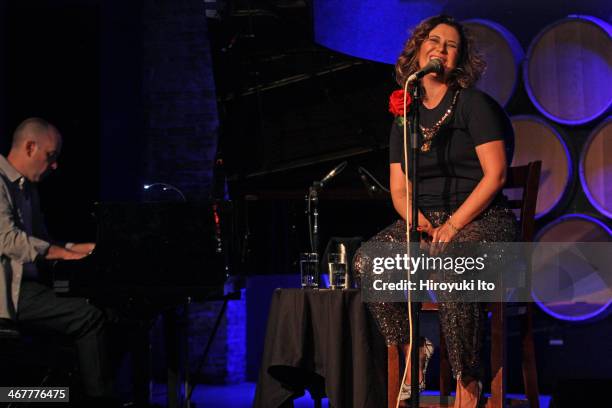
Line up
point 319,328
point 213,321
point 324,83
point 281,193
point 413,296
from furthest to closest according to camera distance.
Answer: point 213,321
point 324,83
point 281,193
point 319,328
point 413,296

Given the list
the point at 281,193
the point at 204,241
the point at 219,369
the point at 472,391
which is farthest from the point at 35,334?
the point at 472,391

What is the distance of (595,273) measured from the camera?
472 centimetres

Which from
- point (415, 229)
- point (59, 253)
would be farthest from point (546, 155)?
point (59, 253)

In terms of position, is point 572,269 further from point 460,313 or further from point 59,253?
point 59,253

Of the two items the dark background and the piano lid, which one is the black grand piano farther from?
the dark background

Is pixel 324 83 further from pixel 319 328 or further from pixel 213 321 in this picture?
pixel 319 328

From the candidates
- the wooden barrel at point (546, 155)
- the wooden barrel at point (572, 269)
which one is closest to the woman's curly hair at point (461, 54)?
the wooden barrel at point (546, 155)

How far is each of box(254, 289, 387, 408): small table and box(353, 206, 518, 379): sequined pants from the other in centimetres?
10

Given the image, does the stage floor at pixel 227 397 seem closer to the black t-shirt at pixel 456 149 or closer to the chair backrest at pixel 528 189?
the chair backrest at pixel 528 189

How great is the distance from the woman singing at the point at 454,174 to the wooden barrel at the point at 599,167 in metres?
1.62

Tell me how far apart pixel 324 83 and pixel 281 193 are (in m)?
0.83

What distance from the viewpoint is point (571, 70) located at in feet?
15.9

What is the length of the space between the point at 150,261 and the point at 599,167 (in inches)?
104

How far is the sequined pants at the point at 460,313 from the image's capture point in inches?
115
